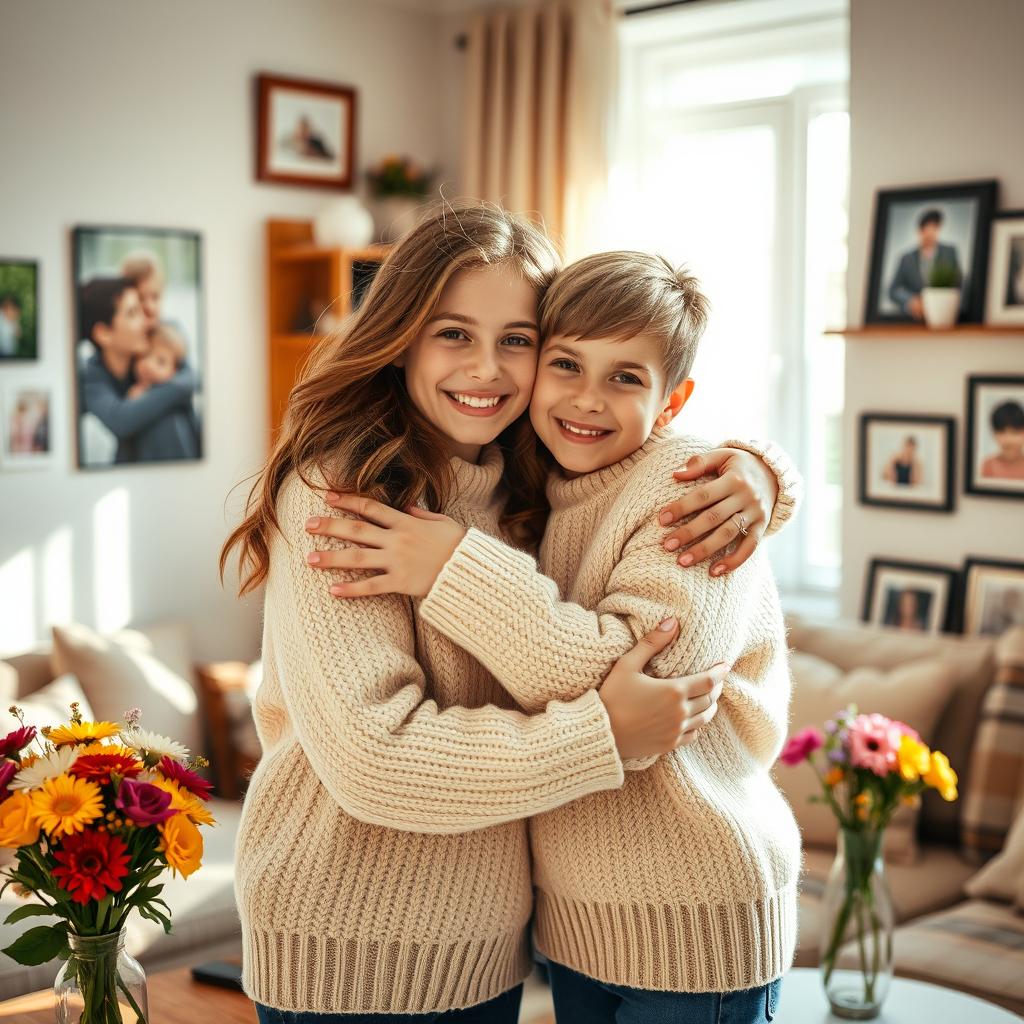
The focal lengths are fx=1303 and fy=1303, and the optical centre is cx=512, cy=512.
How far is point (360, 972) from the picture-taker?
1.36 m

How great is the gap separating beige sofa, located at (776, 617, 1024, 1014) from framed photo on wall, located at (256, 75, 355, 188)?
2314 mm

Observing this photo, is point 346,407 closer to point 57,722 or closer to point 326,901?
point 326,901

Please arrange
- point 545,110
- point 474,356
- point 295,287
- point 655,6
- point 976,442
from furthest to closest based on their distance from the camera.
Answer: point 295,287 < point 545,110 < point 655,6 < point 976,442 < point 474,356

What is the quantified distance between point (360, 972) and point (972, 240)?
265cm

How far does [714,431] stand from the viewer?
420 cm

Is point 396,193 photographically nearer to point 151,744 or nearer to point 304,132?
point 304,132

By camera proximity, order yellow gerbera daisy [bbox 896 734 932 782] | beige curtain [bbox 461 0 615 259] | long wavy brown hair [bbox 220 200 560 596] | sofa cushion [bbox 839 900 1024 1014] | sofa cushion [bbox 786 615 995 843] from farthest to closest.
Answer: beige curtain [bbox 461 0 615 259]
sofa cushion [bbox 786 615 995 843]
sofa cushion [bbox 839 900 1024 1014]
yellow gerbera daisy [bbox 896 734 932 782]
long wavy brown hair [bbox 220 200 560 596]

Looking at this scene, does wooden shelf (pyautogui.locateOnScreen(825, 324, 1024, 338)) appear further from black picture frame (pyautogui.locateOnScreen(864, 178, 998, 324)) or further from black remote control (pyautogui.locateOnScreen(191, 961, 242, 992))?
black remote control (pyautogui.locateOnScreen(191, 961, 242, 992))

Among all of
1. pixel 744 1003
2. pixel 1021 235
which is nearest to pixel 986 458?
pixel 1021 235

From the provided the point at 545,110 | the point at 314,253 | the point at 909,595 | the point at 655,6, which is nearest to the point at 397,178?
the point at 314,253

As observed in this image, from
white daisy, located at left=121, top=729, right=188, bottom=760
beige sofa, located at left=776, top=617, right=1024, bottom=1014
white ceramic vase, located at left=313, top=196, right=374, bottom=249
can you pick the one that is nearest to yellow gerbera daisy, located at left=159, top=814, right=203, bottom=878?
white daisy, located at left=121, top=729, right=188, bottom=760

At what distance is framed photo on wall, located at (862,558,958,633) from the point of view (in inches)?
137

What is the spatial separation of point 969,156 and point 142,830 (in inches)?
112

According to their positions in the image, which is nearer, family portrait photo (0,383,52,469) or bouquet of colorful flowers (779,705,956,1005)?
bouquet of colorful flowers (779,705,956,1005)
